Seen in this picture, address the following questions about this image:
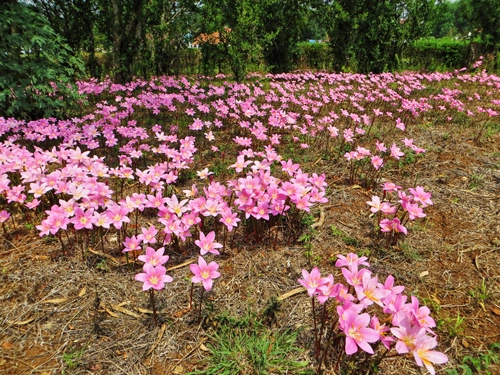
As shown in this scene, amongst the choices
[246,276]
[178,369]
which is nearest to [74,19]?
[246,276]

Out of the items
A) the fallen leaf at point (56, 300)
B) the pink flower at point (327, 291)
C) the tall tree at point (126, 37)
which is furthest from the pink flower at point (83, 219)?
the tall tree at point (126, 37)

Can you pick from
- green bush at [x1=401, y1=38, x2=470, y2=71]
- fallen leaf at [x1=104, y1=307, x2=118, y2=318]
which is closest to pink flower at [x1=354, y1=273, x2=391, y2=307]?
fallen leaf at [x1=104, y1=307, x2=118, y2=318]

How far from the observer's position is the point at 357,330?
1710 mm

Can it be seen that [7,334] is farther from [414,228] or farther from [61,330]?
[414,228]

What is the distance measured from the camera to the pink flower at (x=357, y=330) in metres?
1.65

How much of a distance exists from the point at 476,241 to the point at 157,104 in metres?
6.08

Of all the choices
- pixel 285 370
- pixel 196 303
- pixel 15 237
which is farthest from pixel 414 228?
pixel 15 237

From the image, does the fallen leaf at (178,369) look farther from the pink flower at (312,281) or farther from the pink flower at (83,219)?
the pink flower at (83,219)

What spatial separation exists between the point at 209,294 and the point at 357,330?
4.54 feet

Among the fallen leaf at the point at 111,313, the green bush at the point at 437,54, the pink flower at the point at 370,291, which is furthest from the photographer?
the green bush at the point at 437,54

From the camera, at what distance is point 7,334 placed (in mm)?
2303

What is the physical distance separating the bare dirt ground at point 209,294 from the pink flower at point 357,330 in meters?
0.65

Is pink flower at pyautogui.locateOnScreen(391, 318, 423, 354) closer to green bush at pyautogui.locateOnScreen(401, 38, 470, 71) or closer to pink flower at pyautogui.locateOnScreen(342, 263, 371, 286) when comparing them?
pink flower at pyautogui.locateOnScreen(342, 263, 371, 286)

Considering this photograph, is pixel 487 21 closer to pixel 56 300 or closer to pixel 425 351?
pixel 425 351
